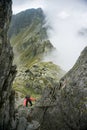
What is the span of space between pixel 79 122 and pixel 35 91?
13955cm

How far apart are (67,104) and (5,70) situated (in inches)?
746

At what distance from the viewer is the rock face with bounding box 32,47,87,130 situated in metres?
57.1

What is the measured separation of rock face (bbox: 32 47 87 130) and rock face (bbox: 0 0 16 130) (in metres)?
10.6

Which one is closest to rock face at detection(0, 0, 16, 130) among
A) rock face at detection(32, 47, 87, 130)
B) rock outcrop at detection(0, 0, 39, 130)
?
rock outcrop at detection(0, 0, 39, 130)

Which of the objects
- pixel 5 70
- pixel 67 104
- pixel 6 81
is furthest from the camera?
pixel 67 104

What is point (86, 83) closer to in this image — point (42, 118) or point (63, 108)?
point (63, 108)

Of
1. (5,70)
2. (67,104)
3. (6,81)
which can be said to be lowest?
(67,104)

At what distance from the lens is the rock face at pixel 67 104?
57062 mm

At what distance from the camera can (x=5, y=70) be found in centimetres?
4572

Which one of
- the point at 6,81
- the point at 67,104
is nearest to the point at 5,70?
the point at 6,81

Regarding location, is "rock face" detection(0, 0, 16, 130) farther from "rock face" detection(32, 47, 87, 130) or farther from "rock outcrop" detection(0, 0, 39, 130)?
"rock face" detection(32, 47, 87, 130)

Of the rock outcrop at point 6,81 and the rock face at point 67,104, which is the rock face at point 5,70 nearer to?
the rock outcrop at point 6,81

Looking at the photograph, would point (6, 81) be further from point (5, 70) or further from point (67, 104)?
point (67, 104)

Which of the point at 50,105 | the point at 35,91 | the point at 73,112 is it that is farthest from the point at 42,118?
the point at 35,91
